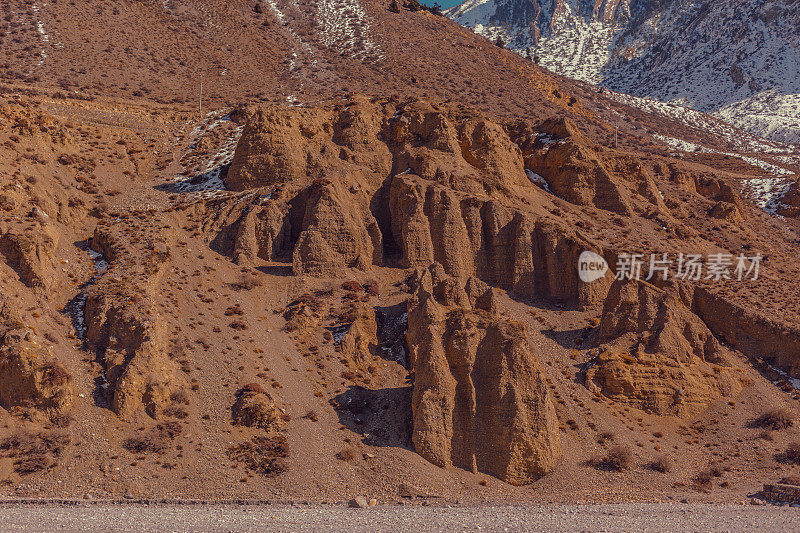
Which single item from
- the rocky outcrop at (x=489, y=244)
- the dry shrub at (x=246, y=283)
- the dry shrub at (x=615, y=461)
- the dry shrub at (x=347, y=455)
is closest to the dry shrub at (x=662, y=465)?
the dry shrub at (x=615, y=461)

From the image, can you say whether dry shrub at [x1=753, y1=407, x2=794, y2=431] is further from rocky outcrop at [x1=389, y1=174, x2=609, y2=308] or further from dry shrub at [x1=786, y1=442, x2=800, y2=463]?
rocky outcrop at [x1=389, y1=174, x2=609, y2=308]

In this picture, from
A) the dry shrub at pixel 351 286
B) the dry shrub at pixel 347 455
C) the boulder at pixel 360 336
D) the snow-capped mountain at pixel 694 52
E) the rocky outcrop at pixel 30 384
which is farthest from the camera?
the snow-capped mountain at pixel 694 52

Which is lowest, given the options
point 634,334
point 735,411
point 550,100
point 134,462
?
point 134,462

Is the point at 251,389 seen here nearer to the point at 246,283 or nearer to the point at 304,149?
the point at 246,283

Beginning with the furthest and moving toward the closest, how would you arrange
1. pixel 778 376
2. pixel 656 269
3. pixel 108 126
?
pixel 108 126
pixel 656 269
pixel 778 376

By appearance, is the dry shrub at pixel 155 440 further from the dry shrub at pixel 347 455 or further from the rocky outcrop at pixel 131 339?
the dry shrub at pixel 347 455

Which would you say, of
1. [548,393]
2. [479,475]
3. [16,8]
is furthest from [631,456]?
Answer: [16,8]

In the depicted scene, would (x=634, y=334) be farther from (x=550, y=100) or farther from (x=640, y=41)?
(x=640, y=41)
